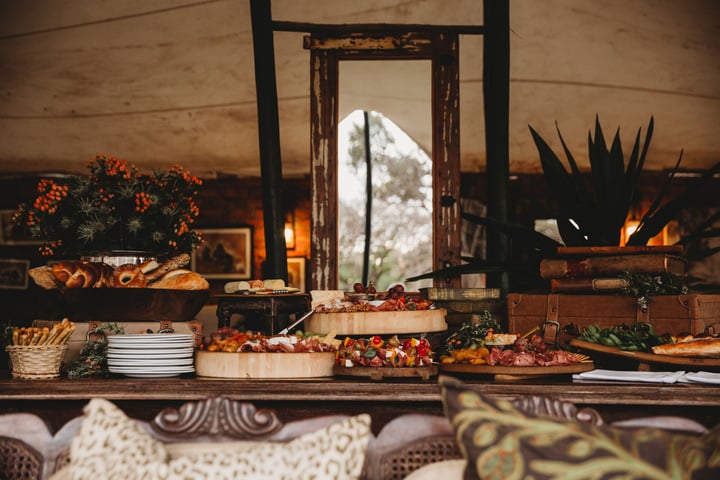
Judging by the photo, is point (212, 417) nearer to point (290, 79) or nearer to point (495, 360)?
point (495, 360)

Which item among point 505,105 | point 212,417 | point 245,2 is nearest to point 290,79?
point 245,2

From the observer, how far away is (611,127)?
645 cm

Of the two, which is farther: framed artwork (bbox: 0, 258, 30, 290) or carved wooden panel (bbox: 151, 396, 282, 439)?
framed artwork (bbox: 0, 258, 30, 290)

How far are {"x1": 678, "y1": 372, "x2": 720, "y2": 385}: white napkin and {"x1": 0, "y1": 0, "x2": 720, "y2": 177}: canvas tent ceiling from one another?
2.39 meters

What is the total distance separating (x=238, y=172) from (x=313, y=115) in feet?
13.8

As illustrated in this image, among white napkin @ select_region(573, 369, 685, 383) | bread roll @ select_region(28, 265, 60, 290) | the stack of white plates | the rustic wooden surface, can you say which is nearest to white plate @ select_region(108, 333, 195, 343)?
the stack of white plates

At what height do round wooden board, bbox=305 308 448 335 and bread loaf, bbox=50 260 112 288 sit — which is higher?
bread loaf, bbox=50 260 112 288

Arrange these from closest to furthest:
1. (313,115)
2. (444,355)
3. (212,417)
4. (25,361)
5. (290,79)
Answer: (212,417) < (25,361) < (444,355) < (313,115) < (290,79)

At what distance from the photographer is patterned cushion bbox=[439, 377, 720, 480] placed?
1507mm

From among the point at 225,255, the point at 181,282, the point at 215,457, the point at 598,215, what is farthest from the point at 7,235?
the point at 215,457

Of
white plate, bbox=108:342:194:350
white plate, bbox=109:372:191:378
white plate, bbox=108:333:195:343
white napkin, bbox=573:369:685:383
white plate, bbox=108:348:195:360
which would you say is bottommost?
white napkin, bbox=573:369:685:383

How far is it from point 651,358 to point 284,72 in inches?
148

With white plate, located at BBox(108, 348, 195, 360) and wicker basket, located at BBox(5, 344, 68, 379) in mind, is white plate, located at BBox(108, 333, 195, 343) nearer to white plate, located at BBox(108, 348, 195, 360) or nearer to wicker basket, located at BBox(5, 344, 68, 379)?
white plate, located at BBox(108, 348, 195, 360)

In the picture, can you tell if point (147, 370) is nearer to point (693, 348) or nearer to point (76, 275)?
point (76, 275)
